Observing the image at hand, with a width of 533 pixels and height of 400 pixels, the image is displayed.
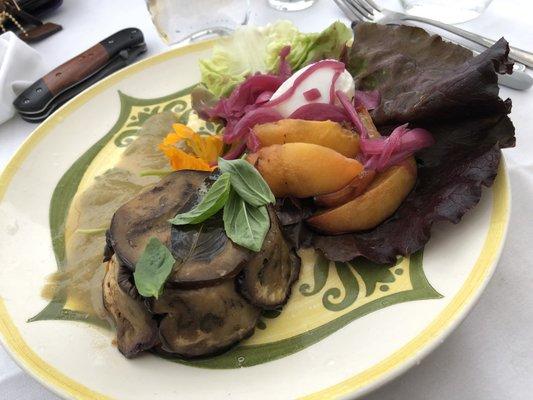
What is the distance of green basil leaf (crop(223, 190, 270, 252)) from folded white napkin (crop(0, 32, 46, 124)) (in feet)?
5.39

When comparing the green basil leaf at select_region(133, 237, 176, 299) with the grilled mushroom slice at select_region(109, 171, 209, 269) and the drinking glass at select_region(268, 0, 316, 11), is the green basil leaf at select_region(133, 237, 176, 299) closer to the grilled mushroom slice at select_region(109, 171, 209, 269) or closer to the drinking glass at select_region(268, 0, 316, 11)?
the grilled mushroom slice at select_region(109, 171, 209, 269)

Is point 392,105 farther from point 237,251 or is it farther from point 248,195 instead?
point 237,251

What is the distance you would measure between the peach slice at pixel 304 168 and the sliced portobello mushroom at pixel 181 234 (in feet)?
0.72

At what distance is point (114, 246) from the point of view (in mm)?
1431

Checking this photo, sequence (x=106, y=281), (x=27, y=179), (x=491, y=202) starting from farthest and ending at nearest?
(x=27, y=179)
(x=106, y=281)
(x=491, y=202)

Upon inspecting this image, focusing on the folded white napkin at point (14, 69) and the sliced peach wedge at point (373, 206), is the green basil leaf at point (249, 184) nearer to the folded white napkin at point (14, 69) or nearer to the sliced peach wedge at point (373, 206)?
the sliced peach wedge at point (373, 206)

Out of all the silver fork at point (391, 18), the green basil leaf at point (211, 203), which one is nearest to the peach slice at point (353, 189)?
the green basil leaf at point (211, 203)

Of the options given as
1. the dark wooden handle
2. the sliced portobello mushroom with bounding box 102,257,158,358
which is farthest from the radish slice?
the dark wooden handle

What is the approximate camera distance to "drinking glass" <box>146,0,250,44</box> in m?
2.70

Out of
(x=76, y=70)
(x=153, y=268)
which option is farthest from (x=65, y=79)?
(x=153, y=268)

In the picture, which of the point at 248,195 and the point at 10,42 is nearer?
the point at 248,195

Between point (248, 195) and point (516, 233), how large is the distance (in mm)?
899

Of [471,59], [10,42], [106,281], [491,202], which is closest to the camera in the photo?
[491,202]

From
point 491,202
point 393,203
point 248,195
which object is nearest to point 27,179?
point 248,195
